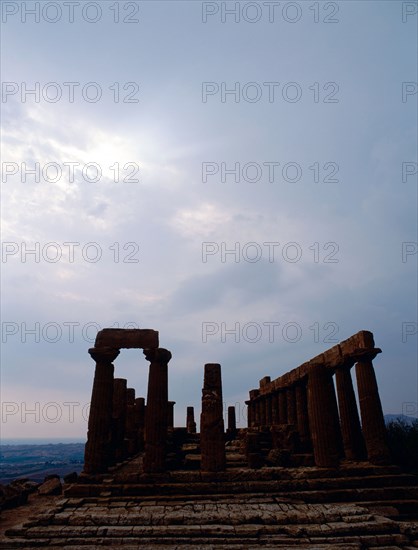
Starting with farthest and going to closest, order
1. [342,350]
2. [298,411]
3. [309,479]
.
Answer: [298,411] < [342,350] < [309,479]

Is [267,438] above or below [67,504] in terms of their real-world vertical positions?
above

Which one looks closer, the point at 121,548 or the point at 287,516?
the point at 121,548

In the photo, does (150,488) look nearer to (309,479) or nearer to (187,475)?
(187,475)

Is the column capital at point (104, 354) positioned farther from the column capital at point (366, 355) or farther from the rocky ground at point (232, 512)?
the column capital at point (366, 355)

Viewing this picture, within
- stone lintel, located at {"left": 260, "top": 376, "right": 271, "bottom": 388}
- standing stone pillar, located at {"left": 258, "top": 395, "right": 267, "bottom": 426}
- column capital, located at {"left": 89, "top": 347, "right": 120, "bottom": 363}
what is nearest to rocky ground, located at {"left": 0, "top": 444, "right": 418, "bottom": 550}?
column capital, located at {"left": 89, "top": 347, "right": 120, "bottom": 363}

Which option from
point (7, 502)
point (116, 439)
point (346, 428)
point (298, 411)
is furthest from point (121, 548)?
point (298, 411)

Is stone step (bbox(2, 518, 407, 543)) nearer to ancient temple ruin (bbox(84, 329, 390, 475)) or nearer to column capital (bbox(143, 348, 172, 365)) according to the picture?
ancient temple ruin (bbox(84, 329, 390, 475))
